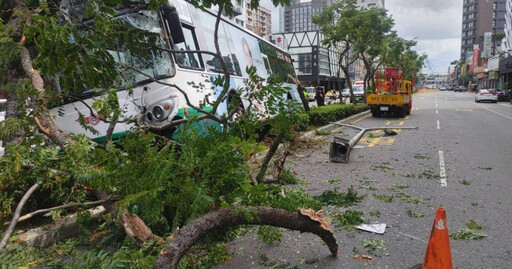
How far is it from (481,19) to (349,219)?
440 ft

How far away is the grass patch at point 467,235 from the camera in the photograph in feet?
13.2

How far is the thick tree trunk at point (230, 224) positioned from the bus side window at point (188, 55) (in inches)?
164

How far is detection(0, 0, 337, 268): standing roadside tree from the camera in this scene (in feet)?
9.50

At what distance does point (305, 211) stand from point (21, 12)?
3786mm

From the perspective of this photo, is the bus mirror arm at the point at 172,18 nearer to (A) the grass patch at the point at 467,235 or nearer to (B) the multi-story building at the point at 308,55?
(A) the grass patch at the point at 467,235

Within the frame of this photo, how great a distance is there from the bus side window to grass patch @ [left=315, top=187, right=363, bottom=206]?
3.38 meters

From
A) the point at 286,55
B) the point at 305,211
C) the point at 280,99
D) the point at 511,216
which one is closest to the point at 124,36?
the point at 280,99

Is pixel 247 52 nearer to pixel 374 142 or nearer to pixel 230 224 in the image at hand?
pixel 374 142

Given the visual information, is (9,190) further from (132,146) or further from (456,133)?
(456,133)

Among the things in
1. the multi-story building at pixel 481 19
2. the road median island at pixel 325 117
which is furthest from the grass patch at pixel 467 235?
the multi-story building at pixel 481 19

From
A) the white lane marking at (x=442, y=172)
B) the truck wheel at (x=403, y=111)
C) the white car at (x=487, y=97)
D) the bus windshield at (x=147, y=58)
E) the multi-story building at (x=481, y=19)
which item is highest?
the multi-story building at (x=481, y=19)

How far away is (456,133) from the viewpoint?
13141 mm

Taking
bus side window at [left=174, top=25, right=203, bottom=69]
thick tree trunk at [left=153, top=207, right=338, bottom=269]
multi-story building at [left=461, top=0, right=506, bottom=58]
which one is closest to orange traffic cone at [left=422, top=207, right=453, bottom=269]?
thick tree trunk at [left=153, top=207, right=338, bottom=269]

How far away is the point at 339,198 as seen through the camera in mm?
5438
